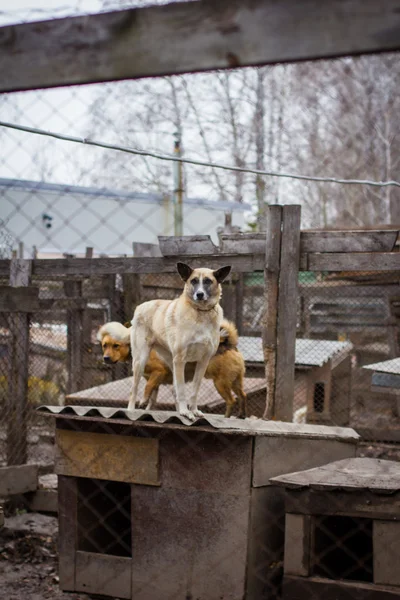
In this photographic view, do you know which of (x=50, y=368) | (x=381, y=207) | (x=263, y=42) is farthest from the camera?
(x=381, y=207)

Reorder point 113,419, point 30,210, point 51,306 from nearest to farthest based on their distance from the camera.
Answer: point 113,419
point 51,306
point 30,210

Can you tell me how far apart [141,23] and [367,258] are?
3.99 m

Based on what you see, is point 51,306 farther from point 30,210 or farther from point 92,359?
point 30,210

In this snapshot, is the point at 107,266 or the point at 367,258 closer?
the point at 367,258

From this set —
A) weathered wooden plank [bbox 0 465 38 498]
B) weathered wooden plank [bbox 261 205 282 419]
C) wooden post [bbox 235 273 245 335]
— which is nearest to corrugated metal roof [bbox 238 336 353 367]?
wooden post [bbox 235 273 245 335]

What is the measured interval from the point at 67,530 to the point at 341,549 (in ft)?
5.76

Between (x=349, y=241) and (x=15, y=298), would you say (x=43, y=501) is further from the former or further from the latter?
(x=349, y=241)

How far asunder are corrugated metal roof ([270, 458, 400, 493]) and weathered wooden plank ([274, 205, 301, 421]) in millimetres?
1188

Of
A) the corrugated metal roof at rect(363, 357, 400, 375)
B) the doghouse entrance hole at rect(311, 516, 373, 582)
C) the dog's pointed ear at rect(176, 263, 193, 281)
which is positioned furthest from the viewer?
the corrugated metal roof at rect(363, 357, 400, 375)

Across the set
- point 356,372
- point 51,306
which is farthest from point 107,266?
point 356,372

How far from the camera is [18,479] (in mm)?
5922

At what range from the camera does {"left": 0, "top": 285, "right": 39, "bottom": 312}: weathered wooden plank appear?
19.6 ft

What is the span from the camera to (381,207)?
70.4 feet

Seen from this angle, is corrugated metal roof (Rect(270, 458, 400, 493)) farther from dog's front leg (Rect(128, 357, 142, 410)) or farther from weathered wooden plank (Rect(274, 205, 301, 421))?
dog's front leg (Rect(128, 357, 142, 410))
